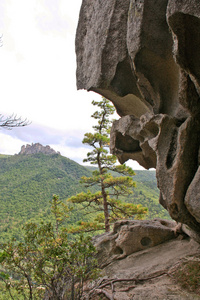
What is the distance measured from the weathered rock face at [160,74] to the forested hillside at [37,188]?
1968cm

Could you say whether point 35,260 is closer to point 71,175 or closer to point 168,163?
point 168,163

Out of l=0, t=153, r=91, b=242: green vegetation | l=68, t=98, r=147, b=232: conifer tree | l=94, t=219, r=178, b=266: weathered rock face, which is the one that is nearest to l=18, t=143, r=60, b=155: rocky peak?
l=0, t=153, r=91, b=242: green vegetation

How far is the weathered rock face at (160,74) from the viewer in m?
3.69

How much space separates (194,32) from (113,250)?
7.20 metres

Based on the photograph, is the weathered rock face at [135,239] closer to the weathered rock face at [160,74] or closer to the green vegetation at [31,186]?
the weathered rock face at [160,74]

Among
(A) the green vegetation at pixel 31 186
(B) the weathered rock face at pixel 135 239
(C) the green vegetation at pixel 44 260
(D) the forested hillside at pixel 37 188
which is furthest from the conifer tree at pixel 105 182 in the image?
(A) the green vegetation at pixel 31 186

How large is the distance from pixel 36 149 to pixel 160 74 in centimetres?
10451

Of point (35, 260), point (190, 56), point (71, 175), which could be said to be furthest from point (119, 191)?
point (71, 175)

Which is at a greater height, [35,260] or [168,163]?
[168,163]

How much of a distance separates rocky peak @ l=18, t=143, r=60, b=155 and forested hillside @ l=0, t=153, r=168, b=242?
5.42 m

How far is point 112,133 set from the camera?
7.84 metres

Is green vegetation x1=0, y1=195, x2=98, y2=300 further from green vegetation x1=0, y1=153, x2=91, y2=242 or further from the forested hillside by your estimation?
green vegetation x1=0, y1=153, x2=91, y2=242

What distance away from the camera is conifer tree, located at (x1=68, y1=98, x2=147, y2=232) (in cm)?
1240

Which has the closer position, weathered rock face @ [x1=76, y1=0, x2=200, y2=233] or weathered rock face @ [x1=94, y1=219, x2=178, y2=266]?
weathered rock face @ [x1=76, y1=0, x2=200, y2=233]
